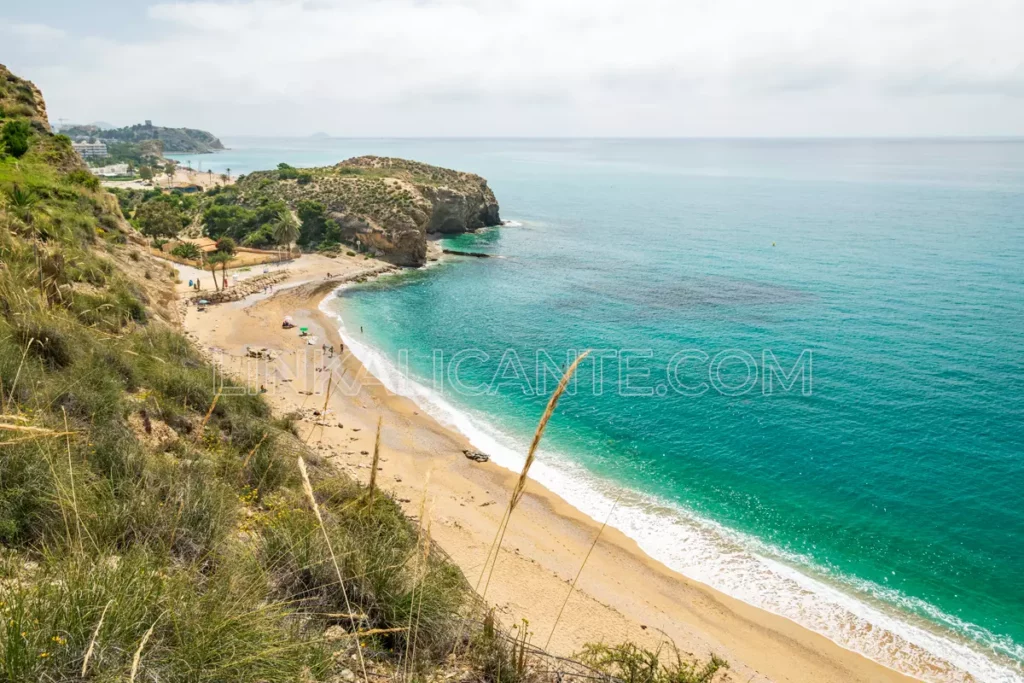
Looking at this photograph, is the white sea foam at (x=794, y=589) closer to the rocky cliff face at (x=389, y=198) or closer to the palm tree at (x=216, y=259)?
the palm tree at (x=216, y=259)

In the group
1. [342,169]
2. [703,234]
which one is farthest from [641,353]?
[342,169]

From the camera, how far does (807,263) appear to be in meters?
58.4

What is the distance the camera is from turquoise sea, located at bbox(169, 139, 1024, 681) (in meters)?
17.5

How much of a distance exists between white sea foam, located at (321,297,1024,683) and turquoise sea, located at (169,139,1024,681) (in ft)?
0.22

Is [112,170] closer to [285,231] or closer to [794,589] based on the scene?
[285,231]

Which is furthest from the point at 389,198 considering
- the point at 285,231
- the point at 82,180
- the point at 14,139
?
the point at 14,139

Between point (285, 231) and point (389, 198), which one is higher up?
point (389, 198)

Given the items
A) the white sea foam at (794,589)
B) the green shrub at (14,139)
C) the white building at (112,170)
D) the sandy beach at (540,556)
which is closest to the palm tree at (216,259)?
the sandy beach at (540,556)

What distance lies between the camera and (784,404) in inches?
1116

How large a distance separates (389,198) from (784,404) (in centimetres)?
4865

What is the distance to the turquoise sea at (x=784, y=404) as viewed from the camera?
1748cm

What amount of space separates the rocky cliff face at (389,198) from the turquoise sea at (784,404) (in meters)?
5.95

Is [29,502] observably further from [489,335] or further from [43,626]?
[489,335]

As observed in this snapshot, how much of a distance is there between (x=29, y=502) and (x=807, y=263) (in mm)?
64659
